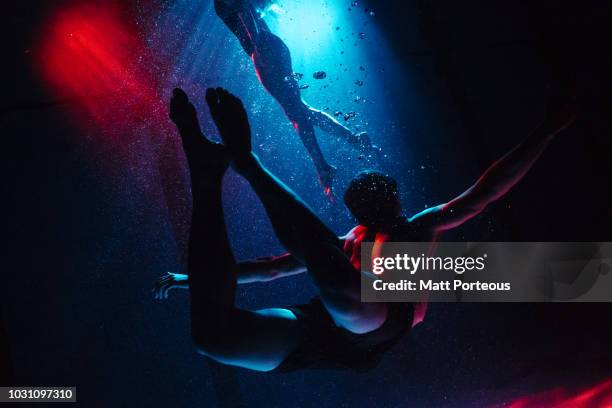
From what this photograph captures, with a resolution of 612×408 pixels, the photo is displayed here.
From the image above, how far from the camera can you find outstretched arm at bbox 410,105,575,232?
1.68 metres

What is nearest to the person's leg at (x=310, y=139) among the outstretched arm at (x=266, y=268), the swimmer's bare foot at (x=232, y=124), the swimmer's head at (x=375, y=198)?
the outstretched arm at (x=266, y=268)

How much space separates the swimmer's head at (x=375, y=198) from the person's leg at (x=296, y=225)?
1.83 feet

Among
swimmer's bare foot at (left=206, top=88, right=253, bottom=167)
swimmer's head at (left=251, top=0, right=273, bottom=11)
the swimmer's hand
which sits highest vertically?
swimmer's head at (left=251, top=0, right=273, bottom=11)

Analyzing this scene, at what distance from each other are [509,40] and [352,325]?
377cm

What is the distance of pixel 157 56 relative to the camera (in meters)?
4.00

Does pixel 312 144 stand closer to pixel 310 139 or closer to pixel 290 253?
pixel 310 139

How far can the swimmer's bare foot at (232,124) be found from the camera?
135 cm

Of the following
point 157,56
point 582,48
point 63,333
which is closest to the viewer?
point 582,48

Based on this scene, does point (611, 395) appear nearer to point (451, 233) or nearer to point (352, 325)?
point (451, 233)

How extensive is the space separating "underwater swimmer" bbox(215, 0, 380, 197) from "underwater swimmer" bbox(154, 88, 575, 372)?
164 cm

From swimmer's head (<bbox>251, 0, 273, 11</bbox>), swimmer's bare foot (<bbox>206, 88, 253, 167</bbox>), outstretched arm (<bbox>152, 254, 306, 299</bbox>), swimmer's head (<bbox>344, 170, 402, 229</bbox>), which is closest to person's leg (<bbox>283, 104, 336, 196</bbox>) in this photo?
swimmer's head (<bbox>251, 0, 273, 11</bbox>)

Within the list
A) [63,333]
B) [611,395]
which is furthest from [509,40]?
[63,333]

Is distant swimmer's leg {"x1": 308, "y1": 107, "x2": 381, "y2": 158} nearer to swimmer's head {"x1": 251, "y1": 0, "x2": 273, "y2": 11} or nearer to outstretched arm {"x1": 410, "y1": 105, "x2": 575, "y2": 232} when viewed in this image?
swimmer's head {"x1": 251, "y1": 0, "x2": 273, "y2": 11}

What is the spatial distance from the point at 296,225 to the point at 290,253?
202 mm
